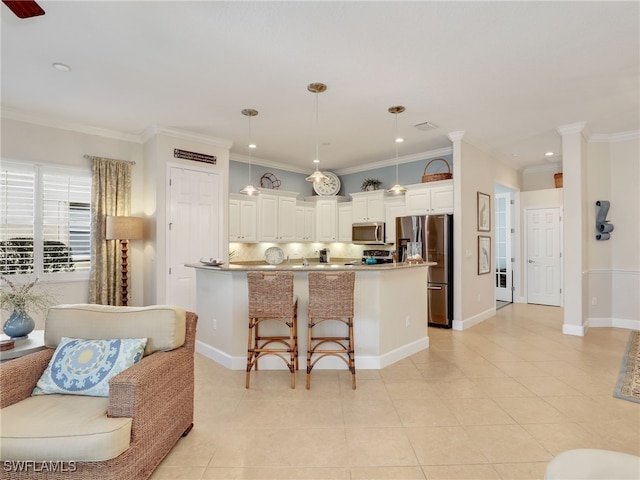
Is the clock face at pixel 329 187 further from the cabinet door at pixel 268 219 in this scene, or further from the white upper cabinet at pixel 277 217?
the cabinet door at pixel 268 219

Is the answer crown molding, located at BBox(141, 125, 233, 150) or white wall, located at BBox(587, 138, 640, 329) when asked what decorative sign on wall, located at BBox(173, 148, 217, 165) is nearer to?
crown molding, located at BBox(141, 125, 233, 150)

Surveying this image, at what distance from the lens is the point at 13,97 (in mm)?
3814

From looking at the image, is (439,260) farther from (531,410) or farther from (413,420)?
(413,420)

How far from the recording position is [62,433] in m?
1.59

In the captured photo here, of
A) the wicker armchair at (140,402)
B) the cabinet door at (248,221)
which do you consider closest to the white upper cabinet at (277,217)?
the cabinet door at (248,221)

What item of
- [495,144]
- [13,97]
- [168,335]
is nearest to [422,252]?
[495,144]

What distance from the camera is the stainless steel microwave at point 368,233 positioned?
641 cm

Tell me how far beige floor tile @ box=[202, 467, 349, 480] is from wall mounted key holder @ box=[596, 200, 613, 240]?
18.0ft

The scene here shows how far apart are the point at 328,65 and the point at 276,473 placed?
10.3ft

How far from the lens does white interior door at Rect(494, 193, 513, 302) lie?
766 cm

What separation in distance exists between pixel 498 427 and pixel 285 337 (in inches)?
79.0

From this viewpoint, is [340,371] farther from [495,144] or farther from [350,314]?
[495,144]

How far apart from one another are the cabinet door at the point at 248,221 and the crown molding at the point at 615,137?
18.1ft

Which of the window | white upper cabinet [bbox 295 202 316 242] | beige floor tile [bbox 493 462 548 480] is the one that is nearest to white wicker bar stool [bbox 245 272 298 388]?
beige floor tile [bbox 493 462 548 480]
